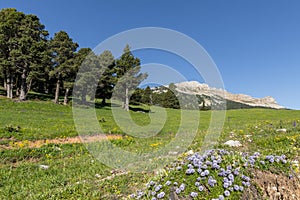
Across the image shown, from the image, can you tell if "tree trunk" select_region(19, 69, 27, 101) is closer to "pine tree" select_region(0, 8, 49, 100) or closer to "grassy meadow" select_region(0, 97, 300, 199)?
"pine tree" select_region(0, 8, 49, 100)

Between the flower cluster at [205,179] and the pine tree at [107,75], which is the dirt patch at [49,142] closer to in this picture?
the flower cluster at [205,179]

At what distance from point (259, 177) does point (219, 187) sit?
3.69 feet

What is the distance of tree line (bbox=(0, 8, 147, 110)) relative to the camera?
1452 inches

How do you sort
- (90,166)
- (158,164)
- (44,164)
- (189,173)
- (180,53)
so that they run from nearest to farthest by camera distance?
(189,173) < (158,164) < (90,166) < (44,164) < (180,53)

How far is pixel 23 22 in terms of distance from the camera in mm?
38219

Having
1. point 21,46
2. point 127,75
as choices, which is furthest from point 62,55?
point 127,75

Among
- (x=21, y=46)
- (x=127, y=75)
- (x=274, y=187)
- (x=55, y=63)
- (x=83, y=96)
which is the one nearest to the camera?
(x=274, y=187)

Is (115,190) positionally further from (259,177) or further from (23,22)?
(23,22)

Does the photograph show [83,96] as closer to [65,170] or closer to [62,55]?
[62,55]

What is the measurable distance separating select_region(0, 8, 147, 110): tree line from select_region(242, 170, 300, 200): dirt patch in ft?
107

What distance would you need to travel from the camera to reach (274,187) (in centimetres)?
476

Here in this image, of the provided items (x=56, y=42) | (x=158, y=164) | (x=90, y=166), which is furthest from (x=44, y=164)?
(x=56, y=42)

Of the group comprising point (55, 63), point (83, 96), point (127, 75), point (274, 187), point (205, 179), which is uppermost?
point (55, 63)

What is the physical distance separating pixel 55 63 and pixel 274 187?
43586mm
